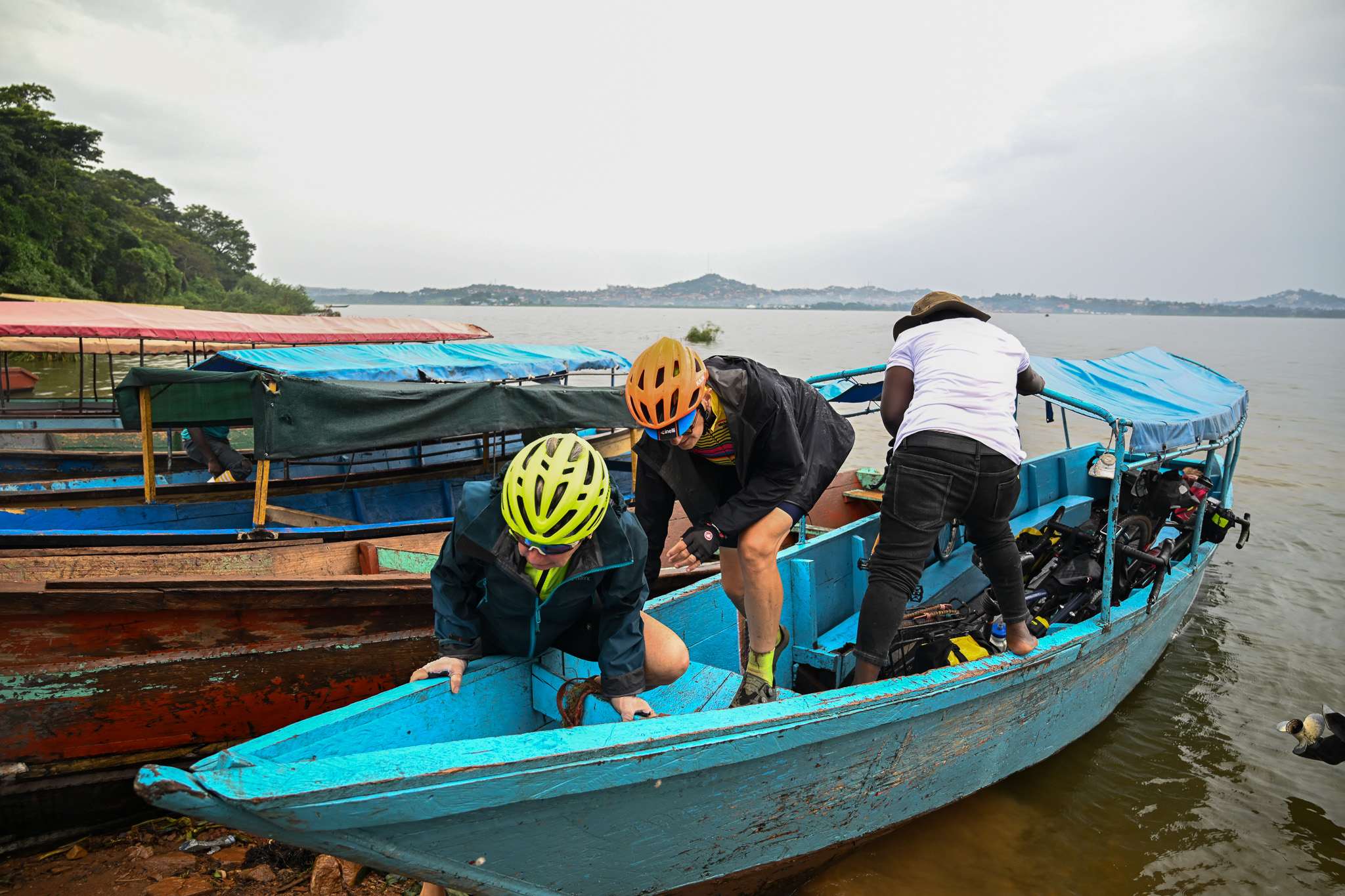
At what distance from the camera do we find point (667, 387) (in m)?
2.54

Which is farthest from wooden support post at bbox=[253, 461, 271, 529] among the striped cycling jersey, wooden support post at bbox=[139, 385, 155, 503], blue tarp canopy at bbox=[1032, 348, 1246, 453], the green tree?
the green tree

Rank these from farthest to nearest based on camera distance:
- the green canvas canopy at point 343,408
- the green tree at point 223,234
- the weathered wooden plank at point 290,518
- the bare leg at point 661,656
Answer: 1. the green tree at point 223,234
2. the weathered wooden plank at point 290,518
3. the green canvas canopy at point 343,408
4. the bare leg at point 661,656

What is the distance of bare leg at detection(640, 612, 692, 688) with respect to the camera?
2963 millimetres

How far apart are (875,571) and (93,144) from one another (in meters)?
39.9

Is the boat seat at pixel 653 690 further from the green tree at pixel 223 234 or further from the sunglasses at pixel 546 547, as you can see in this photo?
the green tree at pixel 223 234

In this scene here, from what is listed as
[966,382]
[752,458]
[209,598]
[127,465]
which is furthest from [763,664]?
[127,465]

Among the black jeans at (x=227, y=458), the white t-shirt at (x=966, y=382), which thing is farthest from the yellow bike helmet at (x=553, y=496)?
the black jeans at (x=227, y=458)

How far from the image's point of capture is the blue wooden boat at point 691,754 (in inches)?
78.5

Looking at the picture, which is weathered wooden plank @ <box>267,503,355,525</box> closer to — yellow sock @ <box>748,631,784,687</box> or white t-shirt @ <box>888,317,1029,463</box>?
yellow sock @ <box>748,631,784,687</box>

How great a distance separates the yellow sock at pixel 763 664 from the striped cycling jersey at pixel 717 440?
0.78m

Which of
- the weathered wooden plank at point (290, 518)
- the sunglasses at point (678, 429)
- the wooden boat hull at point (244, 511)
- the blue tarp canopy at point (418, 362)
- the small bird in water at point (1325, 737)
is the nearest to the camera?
the sunglasses at point (678, 429)

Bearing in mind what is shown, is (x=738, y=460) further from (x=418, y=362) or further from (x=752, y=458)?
(x=418, y=362)

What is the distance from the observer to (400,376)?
775cm

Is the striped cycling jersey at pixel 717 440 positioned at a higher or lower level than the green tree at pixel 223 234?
lower
